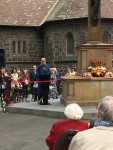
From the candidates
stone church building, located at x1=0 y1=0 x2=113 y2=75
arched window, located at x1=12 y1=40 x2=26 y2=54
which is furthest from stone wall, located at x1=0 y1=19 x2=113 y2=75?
arched window, located at x1=12 y1=40 x2=26 y2=54

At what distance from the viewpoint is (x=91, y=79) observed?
13.5 m

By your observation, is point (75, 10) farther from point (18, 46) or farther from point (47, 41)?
point (18, 46)

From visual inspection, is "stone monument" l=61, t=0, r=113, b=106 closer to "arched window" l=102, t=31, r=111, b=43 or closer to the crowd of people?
the crowd of people

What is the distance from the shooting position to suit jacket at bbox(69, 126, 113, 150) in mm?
Result: 2430

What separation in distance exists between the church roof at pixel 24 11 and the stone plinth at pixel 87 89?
67.6 ft

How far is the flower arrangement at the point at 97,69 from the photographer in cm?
1384

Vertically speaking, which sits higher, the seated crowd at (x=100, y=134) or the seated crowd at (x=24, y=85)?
the seated crowd at (x=100, y=134)

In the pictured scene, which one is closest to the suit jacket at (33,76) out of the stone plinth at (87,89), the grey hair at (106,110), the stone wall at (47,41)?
the stone plinth at (87,89)

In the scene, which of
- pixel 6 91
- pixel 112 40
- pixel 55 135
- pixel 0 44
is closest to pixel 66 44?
pixel 112 40

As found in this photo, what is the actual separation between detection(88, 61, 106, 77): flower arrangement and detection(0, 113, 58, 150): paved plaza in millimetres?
2575

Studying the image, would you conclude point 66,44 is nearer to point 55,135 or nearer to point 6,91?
point 6,91

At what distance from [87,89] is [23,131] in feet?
13.7

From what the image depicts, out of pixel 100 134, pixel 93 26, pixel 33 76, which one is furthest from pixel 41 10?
pixel 100 134

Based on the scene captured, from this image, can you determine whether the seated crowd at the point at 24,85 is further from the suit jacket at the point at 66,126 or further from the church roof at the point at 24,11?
the church roof at the point at 24,11
